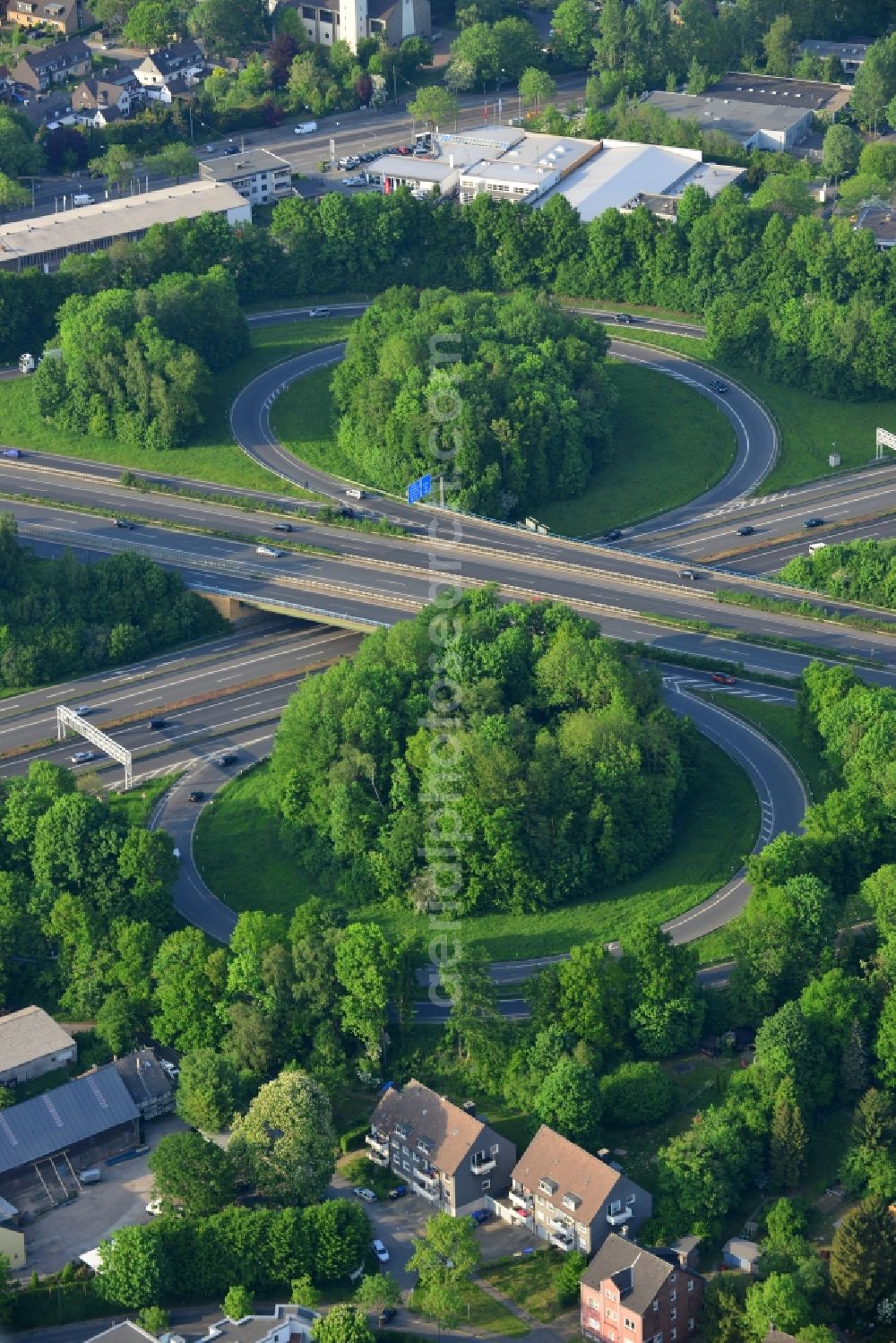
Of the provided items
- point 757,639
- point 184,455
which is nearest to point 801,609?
point 757,639

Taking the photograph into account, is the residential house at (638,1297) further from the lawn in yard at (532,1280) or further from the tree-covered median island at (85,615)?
the tree-covered median island at (85,615)

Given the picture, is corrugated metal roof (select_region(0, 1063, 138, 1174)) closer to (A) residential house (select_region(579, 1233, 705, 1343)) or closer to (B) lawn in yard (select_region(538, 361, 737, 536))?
(A) residential house (select_region(579, 1233, 705, 1343))

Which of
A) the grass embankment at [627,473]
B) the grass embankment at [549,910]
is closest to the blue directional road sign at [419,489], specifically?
the grass embankment at [627,473]

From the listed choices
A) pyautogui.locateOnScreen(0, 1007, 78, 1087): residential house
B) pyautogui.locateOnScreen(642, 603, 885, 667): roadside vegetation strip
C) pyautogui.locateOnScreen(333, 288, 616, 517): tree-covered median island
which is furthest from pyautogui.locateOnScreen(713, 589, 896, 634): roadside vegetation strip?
pyautogui.locateOnScreen(0, 1007, 78, 1087): residential house

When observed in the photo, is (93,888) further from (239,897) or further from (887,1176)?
(887,1176)

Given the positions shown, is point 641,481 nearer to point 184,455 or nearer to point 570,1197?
point 184,455

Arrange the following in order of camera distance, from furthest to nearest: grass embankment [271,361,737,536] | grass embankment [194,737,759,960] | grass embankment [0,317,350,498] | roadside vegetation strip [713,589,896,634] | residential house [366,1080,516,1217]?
1. grass embankment [0,317,350,498]
2. grass embankment [271,361,737,536]
3. roadside vegetation strip [713,589,896,634]
4. grass embankment [194,737,759,960]
5. residential house [366,1080,516,1217]
